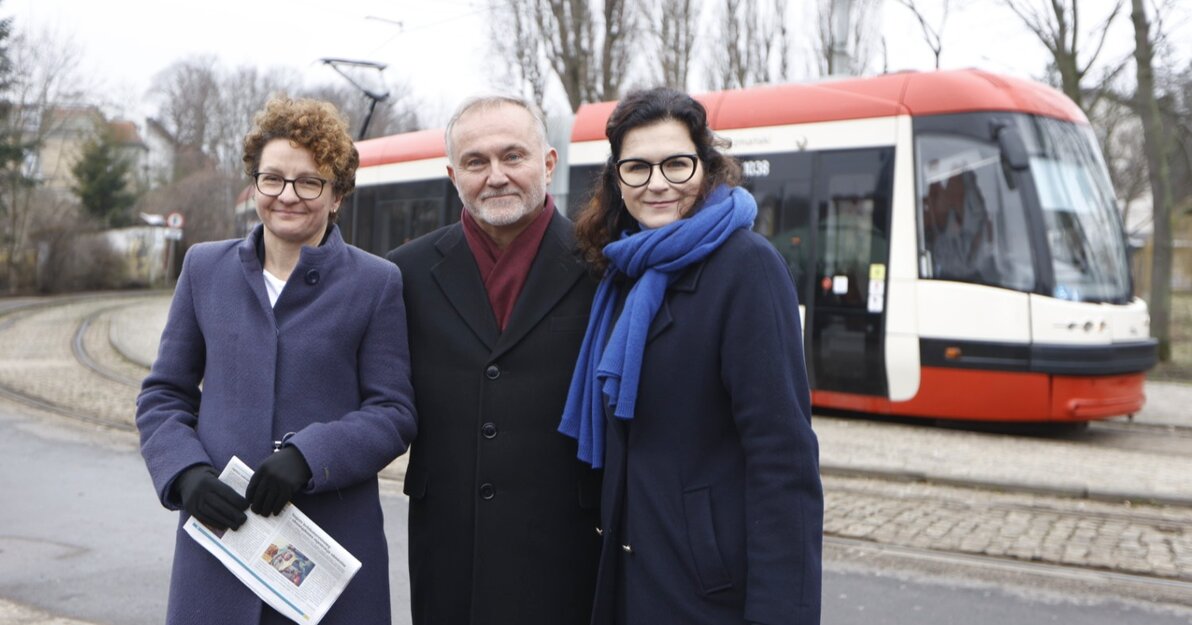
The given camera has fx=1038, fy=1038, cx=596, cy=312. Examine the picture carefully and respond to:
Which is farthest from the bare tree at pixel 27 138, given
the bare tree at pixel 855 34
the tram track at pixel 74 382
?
the bare tree at pixel 855 34

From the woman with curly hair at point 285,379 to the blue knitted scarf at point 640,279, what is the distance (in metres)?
0.46

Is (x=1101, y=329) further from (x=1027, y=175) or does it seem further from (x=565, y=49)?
(x=565, y=49)

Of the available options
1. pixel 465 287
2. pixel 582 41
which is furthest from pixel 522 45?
pixel 465 287

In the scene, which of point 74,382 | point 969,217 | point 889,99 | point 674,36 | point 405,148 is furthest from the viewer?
point 674,36

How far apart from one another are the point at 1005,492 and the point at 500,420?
5.95m

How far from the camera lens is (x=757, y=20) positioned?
31500 millimetres

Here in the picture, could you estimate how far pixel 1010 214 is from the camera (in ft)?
29.9

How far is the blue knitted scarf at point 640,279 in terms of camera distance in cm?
228

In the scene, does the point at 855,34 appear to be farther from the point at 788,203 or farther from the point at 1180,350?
the point at 788,203

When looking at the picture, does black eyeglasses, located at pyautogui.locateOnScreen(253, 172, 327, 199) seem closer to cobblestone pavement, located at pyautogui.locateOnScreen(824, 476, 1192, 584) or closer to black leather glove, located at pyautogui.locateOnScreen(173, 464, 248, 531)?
black leather glove, located at pyautogui.locateOnScreen(173, 464, 248, 531)

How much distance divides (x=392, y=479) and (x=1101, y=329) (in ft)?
20.4

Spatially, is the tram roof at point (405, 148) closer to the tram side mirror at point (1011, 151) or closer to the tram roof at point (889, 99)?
the tram roof at point (889, 99)

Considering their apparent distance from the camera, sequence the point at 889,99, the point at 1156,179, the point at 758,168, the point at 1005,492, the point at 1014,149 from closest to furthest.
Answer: the point at 1005,492
the point at 1014,149
the point at 889,99
the point at 758,168
the point at 1156,179

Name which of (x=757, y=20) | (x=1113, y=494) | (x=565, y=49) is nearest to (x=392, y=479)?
(x=1113, y=494)
